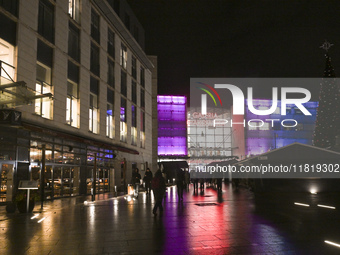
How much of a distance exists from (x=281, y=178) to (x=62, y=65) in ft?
58.5

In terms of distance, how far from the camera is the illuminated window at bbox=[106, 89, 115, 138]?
3042 cm

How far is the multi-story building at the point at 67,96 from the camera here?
16.7 metres

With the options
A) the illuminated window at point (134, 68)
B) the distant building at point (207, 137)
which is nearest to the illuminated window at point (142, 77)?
the illuminated window at point (134, 68)

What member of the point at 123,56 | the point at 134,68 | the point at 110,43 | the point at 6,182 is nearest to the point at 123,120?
the point at 123,56

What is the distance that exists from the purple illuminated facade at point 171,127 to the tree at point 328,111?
99.7 ft

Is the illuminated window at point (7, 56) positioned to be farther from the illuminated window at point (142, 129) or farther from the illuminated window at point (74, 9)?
the illuminated window at point (142, 129)

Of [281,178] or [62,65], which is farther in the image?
[281,178]

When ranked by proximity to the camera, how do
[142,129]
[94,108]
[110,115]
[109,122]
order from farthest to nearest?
[142,129] < [110,115] < [109,122] < [94,108]

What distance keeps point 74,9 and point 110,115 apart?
382 inches

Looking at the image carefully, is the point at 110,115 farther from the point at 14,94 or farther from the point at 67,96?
the point at 14,94

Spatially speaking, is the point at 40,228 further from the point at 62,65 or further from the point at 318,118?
the point at 318,118

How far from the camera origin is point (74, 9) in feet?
81.9

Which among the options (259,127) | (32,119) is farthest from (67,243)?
(259,127)

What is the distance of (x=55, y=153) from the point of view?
21250mm
